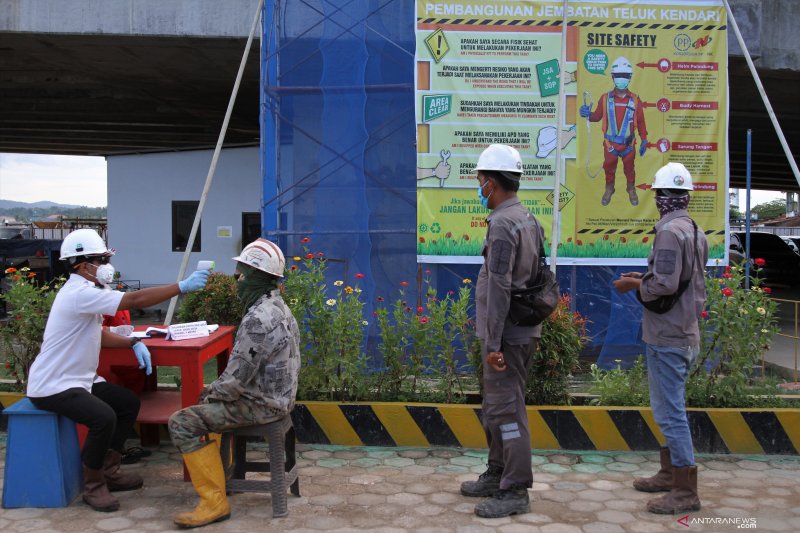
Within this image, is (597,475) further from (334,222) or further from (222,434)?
(334,222)

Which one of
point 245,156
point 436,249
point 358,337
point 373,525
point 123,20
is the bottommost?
point 373,525

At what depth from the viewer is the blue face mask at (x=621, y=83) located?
7.58 meters

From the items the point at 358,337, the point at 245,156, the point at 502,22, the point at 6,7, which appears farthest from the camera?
the point at 245,156

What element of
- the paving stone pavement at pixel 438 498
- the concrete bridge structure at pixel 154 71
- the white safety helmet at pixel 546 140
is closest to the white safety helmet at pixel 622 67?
the white safety helmet at pixel 546 140

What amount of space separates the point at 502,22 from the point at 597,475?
478 cm

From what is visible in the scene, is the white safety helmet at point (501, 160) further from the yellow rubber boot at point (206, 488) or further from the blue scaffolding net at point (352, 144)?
the blue scaffolding net at point (352, 144)

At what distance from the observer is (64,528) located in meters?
3.92

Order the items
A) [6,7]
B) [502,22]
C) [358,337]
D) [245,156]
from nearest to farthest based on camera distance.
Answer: [358,337] < [502,22] < [6,7] < [245,156]

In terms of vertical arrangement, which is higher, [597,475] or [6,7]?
→ [6,7]

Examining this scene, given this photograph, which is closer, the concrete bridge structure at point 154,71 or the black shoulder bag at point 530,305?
the black shoulder bag at point 530,305

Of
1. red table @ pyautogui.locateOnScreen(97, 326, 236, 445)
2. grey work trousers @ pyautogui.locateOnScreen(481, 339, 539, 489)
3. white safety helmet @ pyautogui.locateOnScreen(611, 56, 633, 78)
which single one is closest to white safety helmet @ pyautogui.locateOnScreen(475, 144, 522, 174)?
grey work trousers @ pyautogui.locateOnScreen(481, 339, 539, 489)

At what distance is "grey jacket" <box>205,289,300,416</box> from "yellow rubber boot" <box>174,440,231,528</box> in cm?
32

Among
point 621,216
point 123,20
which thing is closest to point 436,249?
point 621,216

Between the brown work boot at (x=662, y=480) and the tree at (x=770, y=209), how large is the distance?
67.5m
